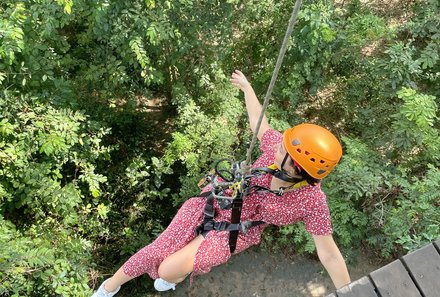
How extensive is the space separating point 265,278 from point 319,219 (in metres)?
2.34

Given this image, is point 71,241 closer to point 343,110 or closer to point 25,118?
point 25,118

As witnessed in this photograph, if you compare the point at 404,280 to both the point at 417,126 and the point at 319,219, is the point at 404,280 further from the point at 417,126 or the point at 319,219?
the point at 417,126

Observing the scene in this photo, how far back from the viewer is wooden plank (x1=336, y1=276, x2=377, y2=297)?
95.8 inches

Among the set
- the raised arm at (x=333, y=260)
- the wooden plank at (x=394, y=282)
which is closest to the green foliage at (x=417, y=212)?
the raised arm at (x=333, y=260)

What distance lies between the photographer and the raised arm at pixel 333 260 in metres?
3.00

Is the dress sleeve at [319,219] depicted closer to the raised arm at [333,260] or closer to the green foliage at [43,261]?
the raised arm at [333,260]

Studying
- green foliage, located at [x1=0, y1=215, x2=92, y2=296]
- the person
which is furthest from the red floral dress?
green foliage, located at [x1=0, y1=215, x2=92, y2=296]

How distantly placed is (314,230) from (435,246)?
74 cm

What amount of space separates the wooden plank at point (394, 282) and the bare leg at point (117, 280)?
204cm

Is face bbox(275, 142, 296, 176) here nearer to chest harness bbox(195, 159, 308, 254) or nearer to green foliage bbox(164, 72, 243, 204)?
chest harness bbox(195, 159, 308, 254)

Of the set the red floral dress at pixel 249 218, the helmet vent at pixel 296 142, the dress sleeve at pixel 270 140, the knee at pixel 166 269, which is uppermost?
the helmet vent at pixel 296 142

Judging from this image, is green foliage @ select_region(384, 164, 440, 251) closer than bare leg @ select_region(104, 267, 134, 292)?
No

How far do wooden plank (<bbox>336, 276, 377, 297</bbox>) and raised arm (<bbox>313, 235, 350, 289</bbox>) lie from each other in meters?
0.51

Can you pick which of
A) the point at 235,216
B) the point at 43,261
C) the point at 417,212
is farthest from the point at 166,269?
the point at 417,212
